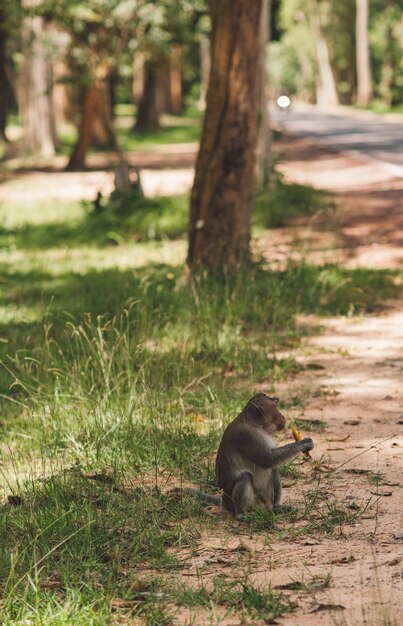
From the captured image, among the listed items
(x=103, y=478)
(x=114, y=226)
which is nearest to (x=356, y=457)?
(x=103, y=478)

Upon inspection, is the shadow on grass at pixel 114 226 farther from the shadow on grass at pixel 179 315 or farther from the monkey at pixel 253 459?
the monkey at pixel 253 459

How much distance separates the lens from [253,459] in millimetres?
5461

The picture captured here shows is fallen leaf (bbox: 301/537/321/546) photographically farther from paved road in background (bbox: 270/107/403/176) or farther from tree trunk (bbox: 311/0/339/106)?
tree trunk (bbox: 311/0/339/106)

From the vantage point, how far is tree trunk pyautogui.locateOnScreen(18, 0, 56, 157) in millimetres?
28706

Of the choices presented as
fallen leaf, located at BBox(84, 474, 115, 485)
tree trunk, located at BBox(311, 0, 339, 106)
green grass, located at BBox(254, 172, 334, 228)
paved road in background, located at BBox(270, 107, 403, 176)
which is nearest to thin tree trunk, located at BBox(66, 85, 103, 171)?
paved road in background, located at BBox(270, 107, 403, 176)

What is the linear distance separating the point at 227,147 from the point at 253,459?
21.1 ft

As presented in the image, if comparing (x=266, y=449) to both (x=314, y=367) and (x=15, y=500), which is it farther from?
(x=314, y=367)

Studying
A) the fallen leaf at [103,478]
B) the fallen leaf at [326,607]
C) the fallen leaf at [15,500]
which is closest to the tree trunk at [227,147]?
the fallen leaf at [103,478]

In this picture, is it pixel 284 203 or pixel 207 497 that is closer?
pixel 207 497

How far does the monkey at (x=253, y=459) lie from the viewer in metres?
5.42

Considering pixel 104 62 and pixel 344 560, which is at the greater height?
pixel 104 62

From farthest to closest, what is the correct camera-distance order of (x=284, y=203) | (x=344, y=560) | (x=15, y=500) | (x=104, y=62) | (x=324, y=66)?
1. (x=324, y=66)
2. (x=104, y=62)
3. (x=284, y=203)
4. (x=15, y=500)
5. (x=344, y=560)

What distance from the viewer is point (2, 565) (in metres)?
5.02

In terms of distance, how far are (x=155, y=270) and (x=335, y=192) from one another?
737 cm
